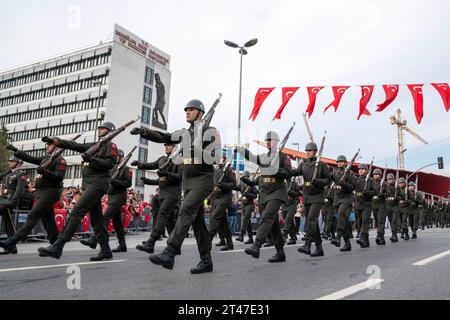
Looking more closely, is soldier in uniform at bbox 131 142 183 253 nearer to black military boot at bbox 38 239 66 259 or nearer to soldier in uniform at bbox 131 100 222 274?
black military boot at bbox 38 239 66 259

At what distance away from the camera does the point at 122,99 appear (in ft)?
201

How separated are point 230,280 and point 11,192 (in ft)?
19.4

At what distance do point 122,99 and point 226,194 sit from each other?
54623mm

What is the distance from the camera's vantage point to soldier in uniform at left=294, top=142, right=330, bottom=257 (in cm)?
834

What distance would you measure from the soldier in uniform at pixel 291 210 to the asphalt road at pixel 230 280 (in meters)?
4.87

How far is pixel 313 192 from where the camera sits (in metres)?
8.52

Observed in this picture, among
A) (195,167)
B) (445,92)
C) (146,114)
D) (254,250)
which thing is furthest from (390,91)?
(146,114)

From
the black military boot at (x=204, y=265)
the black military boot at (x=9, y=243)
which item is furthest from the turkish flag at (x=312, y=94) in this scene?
the black military boot at (x=9, y=243)

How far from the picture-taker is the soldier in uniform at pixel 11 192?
8.36 metres

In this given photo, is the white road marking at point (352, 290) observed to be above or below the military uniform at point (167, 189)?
below

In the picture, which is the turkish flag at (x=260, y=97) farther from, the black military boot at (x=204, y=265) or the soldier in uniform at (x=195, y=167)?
the black military boot at (x=204, y=265)

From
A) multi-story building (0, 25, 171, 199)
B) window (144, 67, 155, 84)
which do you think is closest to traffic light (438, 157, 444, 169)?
multi-story building (0, 25, 171, 199)
